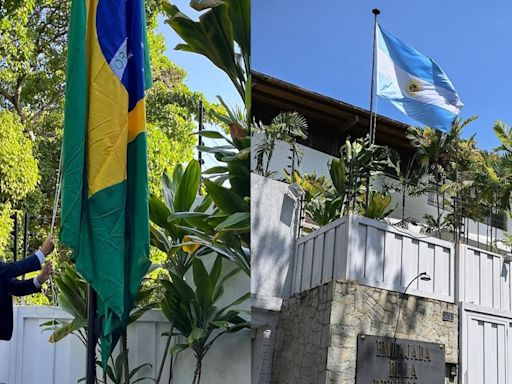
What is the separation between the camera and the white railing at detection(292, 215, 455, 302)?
58cm

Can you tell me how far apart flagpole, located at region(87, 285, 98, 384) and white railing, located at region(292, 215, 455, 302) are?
23.9 inches

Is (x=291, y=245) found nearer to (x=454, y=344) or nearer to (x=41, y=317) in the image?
(x=454, y=344)

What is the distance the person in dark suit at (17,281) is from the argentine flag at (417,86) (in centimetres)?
→ 70

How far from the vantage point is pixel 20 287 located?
113 cm

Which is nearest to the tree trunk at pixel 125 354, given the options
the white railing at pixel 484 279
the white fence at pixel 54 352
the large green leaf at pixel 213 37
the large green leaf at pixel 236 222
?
the white fence at pixel 54 352

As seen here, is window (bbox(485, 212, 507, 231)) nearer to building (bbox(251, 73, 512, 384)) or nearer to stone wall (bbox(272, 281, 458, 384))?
building (bbox(251, 73, 512, 384))

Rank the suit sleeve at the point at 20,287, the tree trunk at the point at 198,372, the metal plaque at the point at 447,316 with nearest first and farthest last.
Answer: the metal plaque at the point at 447,316, the tree trunk at the point at 198,372, the suit sleeve at the point at 20,287

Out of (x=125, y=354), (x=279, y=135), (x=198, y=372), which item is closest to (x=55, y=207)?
(x=125, y=354)

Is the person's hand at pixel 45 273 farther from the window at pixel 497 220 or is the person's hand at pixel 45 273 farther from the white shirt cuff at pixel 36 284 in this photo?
the window at pixel 497 220

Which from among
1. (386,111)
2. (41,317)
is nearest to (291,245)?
(386,111)

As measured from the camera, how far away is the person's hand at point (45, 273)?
3.74ft

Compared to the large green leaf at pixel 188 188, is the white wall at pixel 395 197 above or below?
below

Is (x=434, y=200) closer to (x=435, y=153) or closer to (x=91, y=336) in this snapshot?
(x=435, y=153)

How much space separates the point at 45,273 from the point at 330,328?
0.77 m
